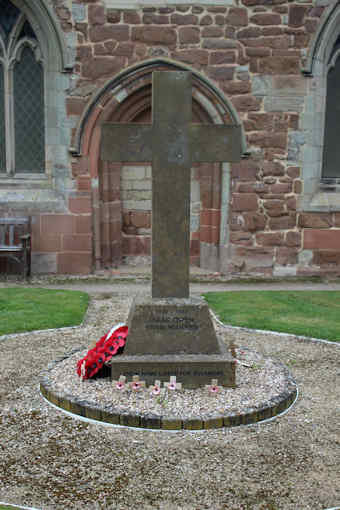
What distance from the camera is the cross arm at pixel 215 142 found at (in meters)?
4.25

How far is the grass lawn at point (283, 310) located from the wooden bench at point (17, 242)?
3.01 meters

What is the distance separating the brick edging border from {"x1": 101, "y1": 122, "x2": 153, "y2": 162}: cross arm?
185 cm

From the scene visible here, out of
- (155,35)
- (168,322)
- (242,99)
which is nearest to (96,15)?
(155,35)

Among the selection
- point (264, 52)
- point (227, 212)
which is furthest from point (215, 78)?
point (227, 212)

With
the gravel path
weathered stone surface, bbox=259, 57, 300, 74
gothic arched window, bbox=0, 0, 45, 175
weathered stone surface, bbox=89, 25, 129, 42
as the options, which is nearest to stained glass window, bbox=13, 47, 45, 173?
gothic arched window, bbox=0, 0, 45, 175

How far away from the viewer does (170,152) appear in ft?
13.9

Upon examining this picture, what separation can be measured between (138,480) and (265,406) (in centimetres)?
117

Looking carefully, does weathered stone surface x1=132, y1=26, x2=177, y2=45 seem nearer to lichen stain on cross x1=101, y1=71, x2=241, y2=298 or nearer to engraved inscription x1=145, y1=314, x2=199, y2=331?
lichen stain on cross x1=101, y1=71, x2=241, y2=298

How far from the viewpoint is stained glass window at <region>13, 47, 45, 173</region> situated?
920cm

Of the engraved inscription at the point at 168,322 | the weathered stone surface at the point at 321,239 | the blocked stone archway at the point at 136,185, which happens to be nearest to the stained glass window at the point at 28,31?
the blocked stone archway at the point at 136,185

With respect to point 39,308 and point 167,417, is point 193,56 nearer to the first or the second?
point 39,308

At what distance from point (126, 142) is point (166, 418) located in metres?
2.10

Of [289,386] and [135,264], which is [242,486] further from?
[135,264]

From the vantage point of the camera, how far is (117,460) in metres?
3.11
